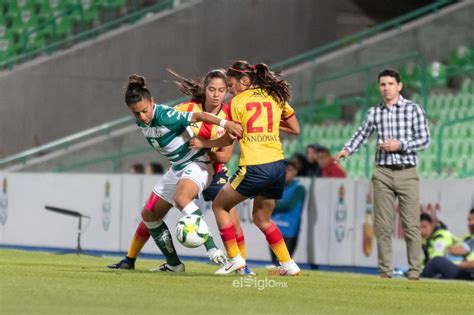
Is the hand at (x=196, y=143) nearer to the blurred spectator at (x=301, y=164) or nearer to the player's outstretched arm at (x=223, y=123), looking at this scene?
the player's outstretched arm at (x=223, y=123)

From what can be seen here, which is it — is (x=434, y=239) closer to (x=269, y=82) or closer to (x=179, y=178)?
(x=179, y=178)

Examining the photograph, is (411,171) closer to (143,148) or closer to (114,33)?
(143,148)

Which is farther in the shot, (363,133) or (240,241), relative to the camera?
(363,133)

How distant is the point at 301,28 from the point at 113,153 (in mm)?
5048

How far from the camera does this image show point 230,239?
12555mm

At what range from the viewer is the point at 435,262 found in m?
16.3

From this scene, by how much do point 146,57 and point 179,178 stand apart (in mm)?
14678

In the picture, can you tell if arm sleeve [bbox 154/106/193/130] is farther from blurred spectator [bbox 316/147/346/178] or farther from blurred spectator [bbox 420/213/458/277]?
blurred spectator [bbox 316/147/346/178]

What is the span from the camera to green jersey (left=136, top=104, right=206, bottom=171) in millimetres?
12617

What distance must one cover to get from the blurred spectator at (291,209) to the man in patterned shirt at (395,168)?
408cm

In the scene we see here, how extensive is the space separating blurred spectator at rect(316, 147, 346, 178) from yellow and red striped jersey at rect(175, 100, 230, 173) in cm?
672

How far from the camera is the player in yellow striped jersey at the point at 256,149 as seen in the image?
12.3 m

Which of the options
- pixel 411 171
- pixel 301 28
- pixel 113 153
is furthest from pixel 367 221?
pixel 301 28

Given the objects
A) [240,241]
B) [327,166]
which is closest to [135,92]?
[240,241]
